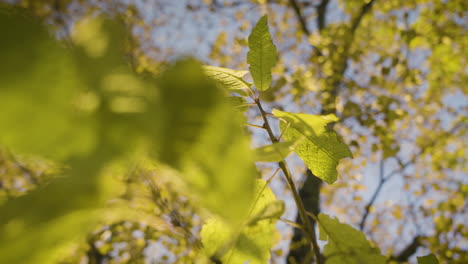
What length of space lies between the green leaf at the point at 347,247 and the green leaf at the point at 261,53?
299 millimetres

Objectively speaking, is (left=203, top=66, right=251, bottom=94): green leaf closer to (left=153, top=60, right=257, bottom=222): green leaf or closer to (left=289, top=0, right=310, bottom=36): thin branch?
(left=153, top=60, right=257, bottom=222): green leaf

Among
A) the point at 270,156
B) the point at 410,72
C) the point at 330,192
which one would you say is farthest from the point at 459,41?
the point at 270,156

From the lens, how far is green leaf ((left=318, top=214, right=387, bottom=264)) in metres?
0.46

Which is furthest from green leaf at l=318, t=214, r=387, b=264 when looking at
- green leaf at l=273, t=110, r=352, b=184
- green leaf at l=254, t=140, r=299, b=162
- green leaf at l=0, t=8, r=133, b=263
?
green leaf at l=0, t=8, r=133, b=263

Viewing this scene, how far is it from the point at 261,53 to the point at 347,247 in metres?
0.37

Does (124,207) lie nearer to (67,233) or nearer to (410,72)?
(67,233)

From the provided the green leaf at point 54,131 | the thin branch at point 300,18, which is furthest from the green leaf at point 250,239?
the thin branch at point 300,18

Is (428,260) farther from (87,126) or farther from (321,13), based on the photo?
(321,13)

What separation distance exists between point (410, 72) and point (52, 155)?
13.6 ft

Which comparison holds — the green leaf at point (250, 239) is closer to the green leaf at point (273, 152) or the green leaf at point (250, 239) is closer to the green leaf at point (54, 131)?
the green leaf at point (273, 152)

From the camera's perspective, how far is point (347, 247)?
47 cm

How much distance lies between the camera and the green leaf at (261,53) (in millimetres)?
422

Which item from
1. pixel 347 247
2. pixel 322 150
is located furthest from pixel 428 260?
pixel 322 150

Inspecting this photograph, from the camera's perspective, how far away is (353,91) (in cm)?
371
